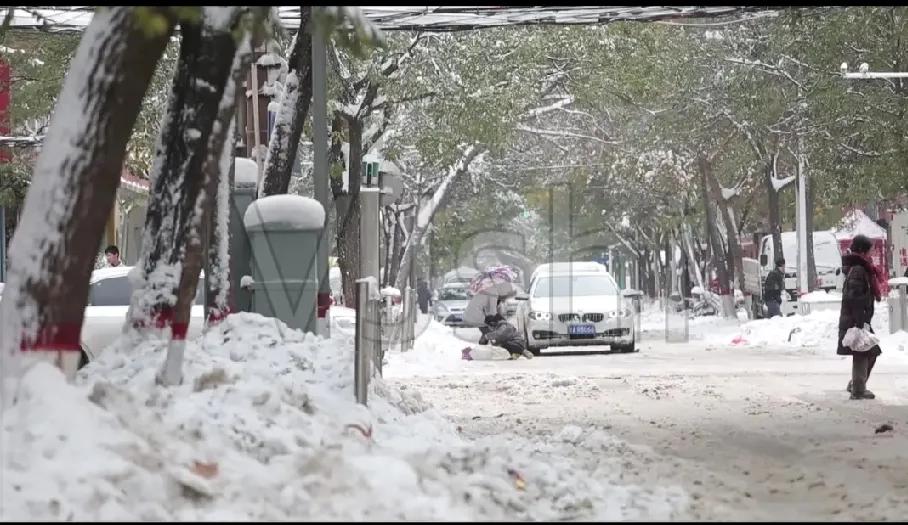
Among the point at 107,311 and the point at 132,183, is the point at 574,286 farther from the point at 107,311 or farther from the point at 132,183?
the point at 132,183

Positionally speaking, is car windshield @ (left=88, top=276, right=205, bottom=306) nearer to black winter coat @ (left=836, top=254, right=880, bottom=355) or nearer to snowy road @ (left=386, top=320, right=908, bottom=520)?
snowy road @ (left=386, top=320, right=908, bottom=520)

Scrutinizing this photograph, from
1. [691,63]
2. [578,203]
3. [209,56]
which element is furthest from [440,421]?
[578,203]

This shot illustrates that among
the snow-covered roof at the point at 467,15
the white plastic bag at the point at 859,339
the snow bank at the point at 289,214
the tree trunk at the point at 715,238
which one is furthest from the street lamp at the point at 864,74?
the tree trunk at the point at 715,238

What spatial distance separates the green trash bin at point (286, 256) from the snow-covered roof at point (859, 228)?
36.5 m

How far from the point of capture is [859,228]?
160ft

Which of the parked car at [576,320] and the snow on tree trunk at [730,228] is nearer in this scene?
the parked car at [576,320]

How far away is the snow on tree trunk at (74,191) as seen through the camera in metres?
8.84

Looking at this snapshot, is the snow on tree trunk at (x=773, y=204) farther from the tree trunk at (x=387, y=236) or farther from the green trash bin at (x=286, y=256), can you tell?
the green trash bin at (x=286, y=256)

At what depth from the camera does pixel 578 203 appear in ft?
197

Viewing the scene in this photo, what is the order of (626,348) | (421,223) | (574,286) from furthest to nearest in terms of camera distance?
(421,223)
(574,286)
(626,348)

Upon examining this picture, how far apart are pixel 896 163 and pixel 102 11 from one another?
19671mm

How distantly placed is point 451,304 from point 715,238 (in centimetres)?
843

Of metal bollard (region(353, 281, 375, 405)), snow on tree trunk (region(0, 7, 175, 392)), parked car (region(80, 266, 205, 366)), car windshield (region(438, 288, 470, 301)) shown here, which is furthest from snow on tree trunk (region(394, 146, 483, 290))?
snow on tree trunk (region(0, 7, 175, 392))

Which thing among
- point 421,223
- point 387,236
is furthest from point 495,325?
point 387,236
